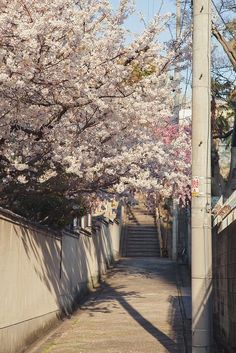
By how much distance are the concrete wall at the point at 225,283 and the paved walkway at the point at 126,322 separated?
82cm

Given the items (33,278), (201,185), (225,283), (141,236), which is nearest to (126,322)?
(33,278)

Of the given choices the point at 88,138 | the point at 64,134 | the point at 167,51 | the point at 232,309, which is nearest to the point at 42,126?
the point at 64,134

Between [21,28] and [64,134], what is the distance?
9.01 feet

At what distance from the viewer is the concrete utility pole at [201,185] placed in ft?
29.7

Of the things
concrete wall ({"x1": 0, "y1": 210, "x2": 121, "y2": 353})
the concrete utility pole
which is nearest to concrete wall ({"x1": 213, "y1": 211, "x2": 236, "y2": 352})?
the concrete utility pole

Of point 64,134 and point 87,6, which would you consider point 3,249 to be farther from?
point 87,6

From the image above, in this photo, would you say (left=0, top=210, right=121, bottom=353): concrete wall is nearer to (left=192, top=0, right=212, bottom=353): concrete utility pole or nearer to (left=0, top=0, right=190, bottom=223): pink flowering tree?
(left=0, top=0, right=190, bottom=223): pink flowering tree

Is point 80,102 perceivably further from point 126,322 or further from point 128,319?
point 128,319

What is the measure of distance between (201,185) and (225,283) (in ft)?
8.17

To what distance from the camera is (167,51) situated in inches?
482

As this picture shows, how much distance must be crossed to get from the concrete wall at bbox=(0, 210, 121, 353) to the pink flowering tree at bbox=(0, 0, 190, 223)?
0.96 metres

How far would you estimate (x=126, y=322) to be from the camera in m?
14.6

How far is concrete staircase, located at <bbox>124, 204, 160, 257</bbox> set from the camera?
34.3m

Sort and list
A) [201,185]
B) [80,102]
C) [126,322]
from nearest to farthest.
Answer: [201,185] → [80,102] → [126,322]
